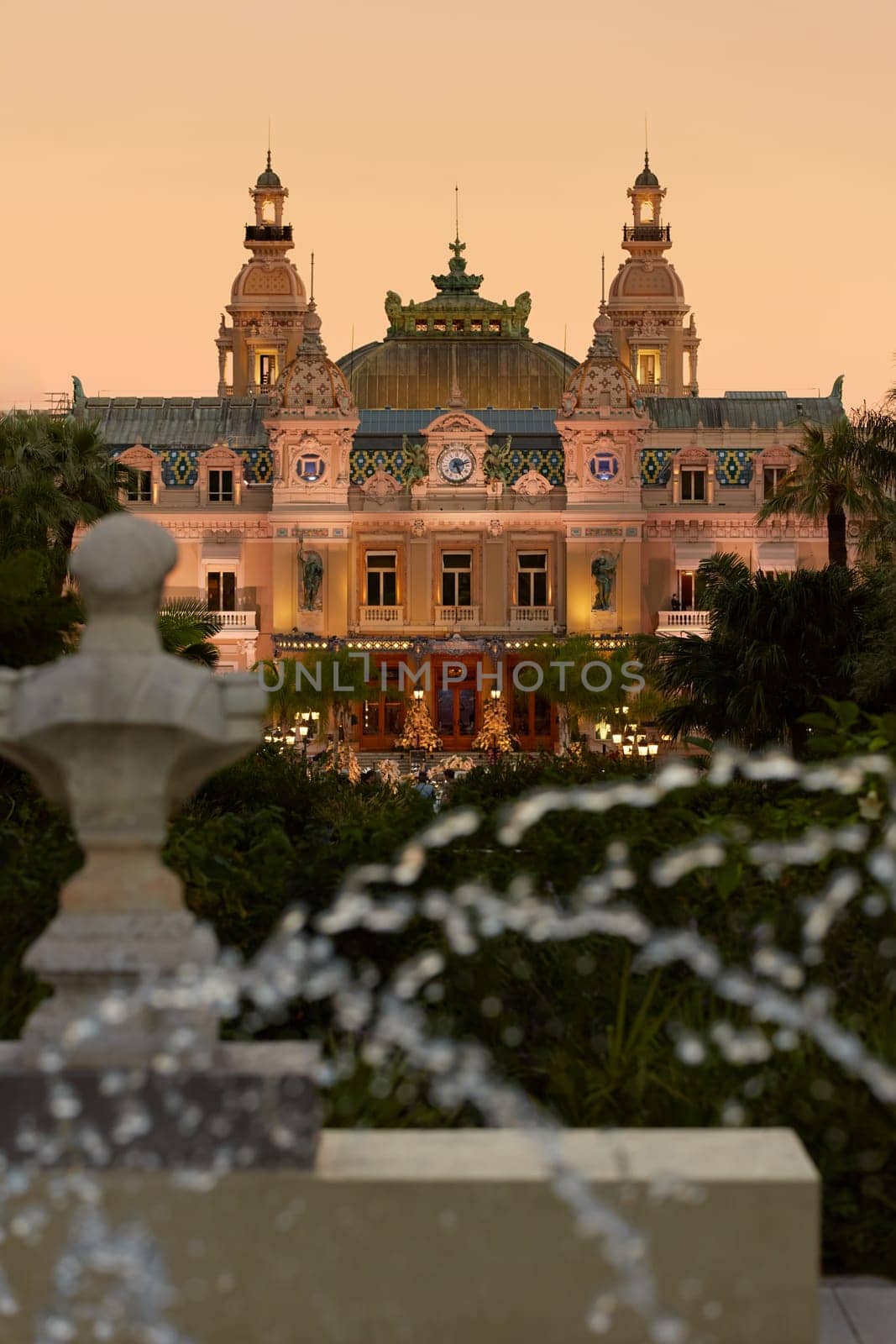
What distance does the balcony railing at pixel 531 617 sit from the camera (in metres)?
57.4

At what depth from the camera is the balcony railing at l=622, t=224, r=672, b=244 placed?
72.8 metres

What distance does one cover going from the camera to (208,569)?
57969 mm

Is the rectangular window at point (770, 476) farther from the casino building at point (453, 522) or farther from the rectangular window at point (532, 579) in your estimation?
the rectangular window at point (532, 579)

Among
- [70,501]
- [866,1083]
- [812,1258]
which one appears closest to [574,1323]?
[812,1258]

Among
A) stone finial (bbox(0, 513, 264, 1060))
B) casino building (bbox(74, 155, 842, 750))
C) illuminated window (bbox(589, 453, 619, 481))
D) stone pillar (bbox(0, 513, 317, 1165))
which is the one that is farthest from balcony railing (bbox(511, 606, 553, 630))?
stone finial (bbox(0, 513, 264, 1060))

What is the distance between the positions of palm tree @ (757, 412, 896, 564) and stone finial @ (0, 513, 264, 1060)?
24.0 metres

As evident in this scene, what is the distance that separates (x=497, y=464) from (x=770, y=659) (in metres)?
35.7

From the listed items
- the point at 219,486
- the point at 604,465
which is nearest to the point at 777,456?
the point at 604,465

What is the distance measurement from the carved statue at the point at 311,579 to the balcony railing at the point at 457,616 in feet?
14.7

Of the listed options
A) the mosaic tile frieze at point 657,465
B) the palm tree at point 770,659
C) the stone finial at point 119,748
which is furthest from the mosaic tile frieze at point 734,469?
the stone finial at point 119,748

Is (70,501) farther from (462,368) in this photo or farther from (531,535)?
(462,368)

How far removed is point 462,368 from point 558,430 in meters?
12.4

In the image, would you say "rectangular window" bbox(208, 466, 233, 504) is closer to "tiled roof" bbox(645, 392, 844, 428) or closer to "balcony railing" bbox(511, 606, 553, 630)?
"balcony railing" bbox(511, 606, 553, 630)

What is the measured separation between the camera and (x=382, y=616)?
5781 cm
